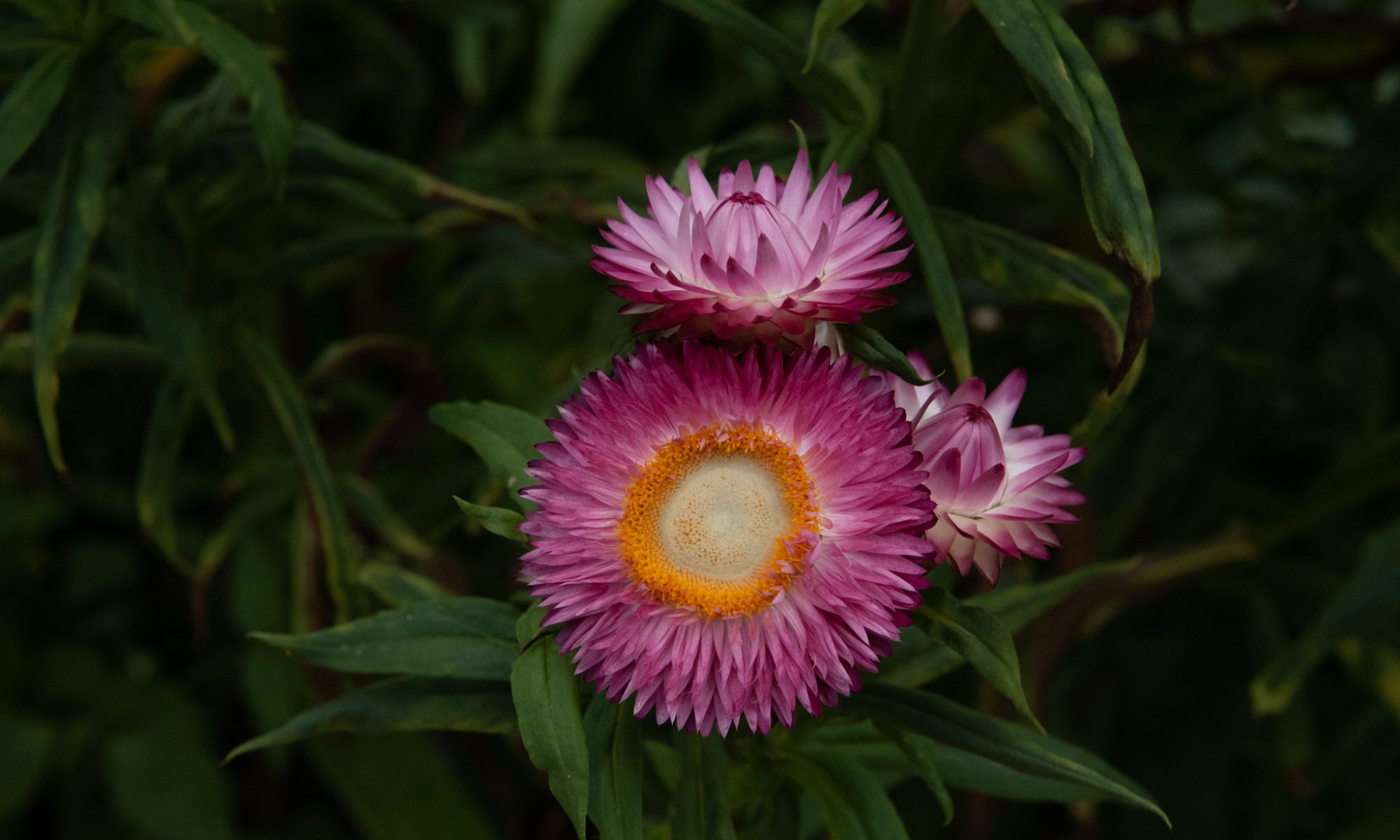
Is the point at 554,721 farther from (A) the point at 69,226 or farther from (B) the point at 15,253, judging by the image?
(B) the point at 15,253

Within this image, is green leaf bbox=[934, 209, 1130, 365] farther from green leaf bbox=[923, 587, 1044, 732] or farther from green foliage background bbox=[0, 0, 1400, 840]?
green leaf bbox=[923, 587, 1044, 732]

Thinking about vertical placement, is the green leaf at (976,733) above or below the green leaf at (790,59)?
below

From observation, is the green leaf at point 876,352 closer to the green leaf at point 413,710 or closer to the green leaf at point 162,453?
the green leaf at point 413,710

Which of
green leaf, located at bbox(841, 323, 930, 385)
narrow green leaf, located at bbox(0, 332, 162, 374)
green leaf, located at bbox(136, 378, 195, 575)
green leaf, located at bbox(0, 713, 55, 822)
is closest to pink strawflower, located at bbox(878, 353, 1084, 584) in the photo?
green leaf, located at bbox(841, 323, 930, 385)

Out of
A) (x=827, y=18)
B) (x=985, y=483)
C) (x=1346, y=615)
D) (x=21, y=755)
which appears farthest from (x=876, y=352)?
(x=21, y=755)

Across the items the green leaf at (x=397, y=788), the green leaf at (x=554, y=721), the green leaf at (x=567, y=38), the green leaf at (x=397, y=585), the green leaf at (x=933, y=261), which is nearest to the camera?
the green leaf at (x=554, y=721)

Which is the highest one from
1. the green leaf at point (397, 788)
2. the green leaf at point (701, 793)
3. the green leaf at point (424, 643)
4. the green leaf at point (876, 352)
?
the green leaf at point (876, 352)

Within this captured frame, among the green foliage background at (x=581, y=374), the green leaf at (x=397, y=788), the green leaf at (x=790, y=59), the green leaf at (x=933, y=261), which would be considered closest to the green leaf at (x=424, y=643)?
the green foliage background at (x=581, y=374)

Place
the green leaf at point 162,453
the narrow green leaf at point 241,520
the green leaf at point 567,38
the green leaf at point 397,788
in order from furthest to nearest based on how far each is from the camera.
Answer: the green leaf at point 567,38, the green leaf at point 397,788, the narrow green leaf at point 241,520, the green leaf at point 162,453
